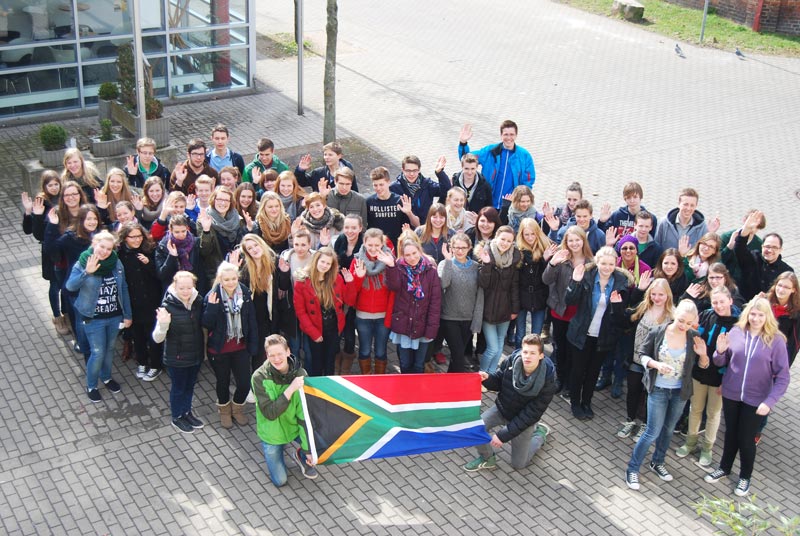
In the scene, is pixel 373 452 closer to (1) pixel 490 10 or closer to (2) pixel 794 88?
(2) pixel 794 88

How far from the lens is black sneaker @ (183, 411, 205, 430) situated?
930 centimetres

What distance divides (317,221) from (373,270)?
0.95 m

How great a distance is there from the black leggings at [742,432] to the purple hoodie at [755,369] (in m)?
0.11

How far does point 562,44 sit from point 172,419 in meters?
16.9

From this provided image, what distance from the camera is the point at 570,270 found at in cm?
958

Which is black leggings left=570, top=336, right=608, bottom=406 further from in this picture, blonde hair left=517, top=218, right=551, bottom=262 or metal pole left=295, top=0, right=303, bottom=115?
metal pole left=295, top=0, right=303, bottom=115

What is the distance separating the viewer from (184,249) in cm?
948

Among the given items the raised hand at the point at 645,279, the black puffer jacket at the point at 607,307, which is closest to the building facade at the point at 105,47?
the black puffer jacket at the point at 607,307

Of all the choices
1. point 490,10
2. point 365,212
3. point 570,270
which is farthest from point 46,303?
point 490,10

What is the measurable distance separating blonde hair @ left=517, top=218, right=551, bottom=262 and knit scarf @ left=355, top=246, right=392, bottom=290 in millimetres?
1314

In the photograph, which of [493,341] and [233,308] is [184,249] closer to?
[233,308]

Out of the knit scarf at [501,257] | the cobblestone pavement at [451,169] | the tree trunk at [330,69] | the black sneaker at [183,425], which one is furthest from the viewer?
the tree trunk at [330,69]

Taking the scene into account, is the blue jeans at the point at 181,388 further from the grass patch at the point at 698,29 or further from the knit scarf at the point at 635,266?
the grass patch at the point at 698,29

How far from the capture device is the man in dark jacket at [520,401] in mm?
8398
